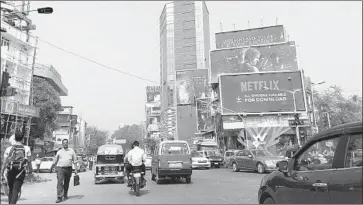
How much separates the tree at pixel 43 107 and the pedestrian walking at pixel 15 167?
29811mm

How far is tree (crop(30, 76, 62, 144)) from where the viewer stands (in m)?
35.4

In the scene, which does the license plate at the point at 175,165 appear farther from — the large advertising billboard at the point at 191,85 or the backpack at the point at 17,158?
the large advertising billboard at the point at 191,85

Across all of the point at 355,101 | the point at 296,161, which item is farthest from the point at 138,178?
the point at 355,101

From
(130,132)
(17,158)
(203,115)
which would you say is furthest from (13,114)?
(130,132)

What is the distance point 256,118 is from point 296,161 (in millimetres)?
39645

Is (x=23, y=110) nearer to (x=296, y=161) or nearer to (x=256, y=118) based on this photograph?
(x=296, y=161)

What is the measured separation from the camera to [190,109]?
3270 inches

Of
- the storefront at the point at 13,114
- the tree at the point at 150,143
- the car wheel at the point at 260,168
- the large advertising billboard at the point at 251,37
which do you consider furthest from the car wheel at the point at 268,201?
the tree at the point at 150,143

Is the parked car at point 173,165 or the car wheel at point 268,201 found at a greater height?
the parked car at point 173,165

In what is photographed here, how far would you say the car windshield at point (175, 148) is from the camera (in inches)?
582

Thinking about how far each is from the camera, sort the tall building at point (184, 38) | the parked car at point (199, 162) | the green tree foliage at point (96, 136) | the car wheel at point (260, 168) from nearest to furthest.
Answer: the car wheel at point (260, 168) < the parked car at point (199, 162) < the green tree foliage at point (96, 136) < the tall building at point (184, 38)

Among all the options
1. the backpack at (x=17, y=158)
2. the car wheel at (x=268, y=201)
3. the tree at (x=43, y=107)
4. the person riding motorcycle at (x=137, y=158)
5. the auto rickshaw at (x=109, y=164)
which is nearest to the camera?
the car wheel at (x=268, y=201)

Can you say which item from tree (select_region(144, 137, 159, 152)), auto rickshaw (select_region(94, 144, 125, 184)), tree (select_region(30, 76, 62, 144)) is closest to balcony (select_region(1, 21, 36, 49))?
tree (select_region(30, 76, 62, 144))

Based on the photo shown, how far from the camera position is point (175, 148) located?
1493 cm
